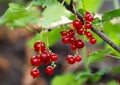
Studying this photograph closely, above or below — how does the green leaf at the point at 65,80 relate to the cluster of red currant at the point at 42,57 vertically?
below

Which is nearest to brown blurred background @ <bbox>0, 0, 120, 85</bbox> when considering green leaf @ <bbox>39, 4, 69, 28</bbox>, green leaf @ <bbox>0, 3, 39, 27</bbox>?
green leaf @ <bbox>39, 4, 69, 28</bbox>

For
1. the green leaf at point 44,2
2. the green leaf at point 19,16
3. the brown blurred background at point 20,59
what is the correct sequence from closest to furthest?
the green leaf at point 19,16
the green leaf at point 44,2
the brown blurred background at point 20,59

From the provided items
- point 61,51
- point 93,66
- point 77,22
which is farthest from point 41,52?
point 61,51

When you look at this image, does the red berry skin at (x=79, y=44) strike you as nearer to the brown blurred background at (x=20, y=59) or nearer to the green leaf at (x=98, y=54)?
the green leaf at (x=98, y=54)

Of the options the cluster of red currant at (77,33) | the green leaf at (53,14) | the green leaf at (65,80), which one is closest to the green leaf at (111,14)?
the cluster of red currant at (77,33)

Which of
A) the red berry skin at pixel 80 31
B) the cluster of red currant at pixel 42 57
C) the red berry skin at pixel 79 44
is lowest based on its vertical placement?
the cluster of red currant at pixel 42 57

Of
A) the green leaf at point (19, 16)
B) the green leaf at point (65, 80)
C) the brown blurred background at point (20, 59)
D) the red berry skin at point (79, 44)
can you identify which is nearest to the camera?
the green leaf at point (19, 16)

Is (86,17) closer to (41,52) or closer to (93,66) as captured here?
(41,52)

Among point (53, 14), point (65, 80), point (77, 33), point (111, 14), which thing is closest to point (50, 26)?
point (53, 14)

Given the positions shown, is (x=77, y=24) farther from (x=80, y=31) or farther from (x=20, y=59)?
(x=20, y=59)
